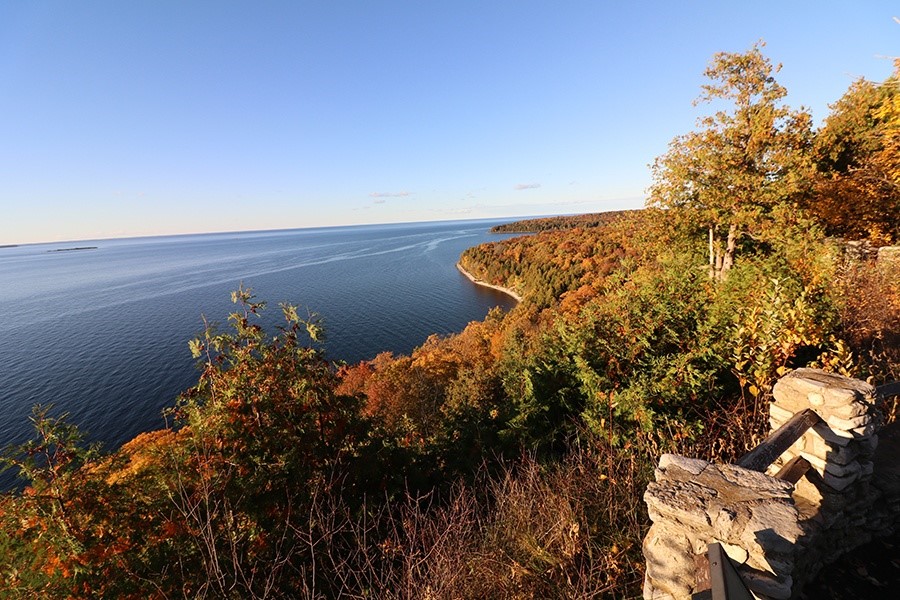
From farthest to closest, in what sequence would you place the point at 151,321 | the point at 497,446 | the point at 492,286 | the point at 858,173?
the point at 492,286 → the point at 151,321 → the point at 858,173 → the point at 497,446

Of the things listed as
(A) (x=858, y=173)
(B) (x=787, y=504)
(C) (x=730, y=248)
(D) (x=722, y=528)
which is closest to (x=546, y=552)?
(D) (x=722, y=528)

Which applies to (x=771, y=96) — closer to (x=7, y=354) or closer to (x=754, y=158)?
(x=754, y=158)

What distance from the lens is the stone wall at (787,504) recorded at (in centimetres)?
271

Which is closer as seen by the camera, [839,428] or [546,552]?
[839,428]

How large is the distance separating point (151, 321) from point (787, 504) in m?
73.7

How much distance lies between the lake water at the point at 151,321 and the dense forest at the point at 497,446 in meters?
22.4

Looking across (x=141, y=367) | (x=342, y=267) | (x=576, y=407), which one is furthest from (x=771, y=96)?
(x=342, y=267)

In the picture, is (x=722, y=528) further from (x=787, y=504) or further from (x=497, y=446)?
(x=497, y=446)

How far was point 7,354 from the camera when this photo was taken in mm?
45125

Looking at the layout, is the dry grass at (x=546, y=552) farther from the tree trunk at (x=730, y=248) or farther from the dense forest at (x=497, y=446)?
the tree trunk at (x=730, y=248)

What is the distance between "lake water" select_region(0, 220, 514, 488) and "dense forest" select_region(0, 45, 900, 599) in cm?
2238

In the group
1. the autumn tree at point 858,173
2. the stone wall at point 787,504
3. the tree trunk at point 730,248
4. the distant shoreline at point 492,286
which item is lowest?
the distant shoreline at point 492,286

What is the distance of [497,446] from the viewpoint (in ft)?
30.6

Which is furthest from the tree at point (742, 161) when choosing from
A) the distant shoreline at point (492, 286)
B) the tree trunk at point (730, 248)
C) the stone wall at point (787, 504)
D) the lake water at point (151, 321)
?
the distant shoreline at point (492, 286)
